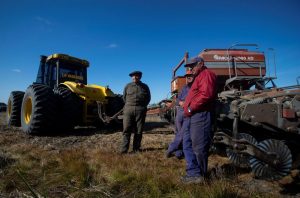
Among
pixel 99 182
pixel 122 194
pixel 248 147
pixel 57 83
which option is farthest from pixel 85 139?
pixel 248 147

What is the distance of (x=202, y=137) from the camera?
10.00 feet

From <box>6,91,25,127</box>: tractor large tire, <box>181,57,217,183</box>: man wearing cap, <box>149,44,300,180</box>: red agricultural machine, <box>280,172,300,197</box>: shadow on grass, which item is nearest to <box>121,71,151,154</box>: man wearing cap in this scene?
<box>149,44,300,180</box>: red agricultural machine

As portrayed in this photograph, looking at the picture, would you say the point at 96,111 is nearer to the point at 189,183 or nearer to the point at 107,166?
the point at 107,166

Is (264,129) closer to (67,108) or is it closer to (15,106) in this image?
(67,108)

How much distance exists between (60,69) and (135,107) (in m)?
4.40

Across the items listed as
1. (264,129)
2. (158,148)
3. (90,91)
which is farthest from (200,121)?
(90,91)

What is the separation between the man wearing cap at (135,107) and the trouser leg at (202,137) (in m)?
2.17

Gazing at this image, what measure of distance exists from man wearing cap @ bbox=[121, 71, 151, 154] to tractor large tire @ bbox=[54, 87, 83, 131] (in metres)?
2.15

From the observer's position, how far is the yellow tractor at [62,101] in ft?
21.5

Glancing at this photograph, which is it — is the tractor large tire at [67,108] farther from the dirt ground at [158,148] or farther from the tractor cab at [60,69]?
the tractor cab at [60,69]

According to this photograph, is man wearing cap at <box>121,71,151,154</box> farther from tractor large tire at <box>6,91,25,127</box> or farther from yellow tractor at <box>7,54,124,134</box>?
tractor large tire at <box>6,91,25,127</box>

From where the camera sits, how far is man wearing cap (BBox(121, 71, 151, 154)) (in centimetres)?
516

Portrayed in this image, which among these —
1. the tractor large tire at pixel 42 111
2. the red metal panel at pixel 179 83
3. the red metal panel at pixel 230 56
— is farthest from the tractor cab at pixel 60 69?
the red metal panel at pixel 230 56

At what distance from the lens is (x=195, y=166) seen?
3.14 m
